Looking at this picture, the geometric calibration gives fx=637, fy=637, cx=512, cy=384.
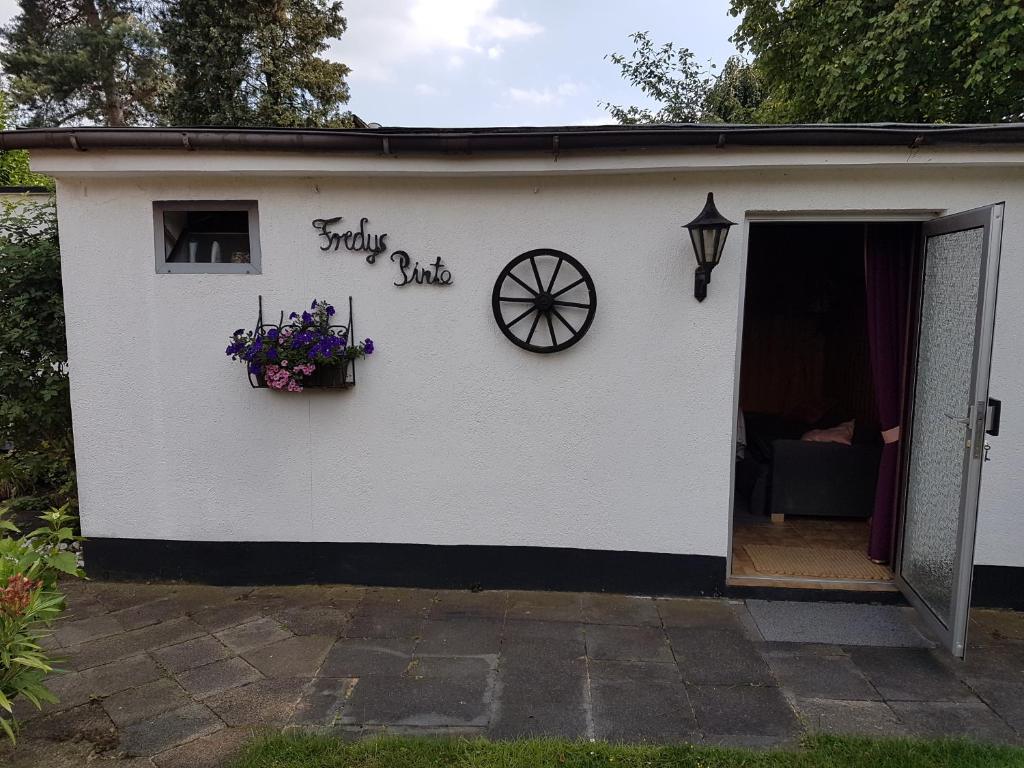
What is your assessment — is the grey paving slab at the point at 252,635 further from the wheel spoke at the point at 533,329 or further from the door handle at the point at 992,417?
the door handle at the point at 992,417

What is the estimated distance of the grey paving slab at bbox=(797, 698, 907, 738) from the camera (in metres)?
2.73

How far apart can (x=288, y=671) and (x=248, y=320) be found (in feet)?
6.69

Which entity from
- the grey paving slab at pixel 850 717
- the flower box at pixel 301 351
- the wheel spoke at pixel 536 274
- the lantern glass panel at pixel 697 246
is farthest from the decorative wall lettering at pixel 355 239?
the grey paving slab at pixel 850 717

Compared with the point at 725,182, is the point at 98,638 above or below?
below

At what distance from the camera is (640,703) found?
292 cm

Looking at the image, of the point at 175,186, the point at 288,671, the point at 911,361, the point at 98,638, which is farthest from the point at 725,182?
the point at 98,638

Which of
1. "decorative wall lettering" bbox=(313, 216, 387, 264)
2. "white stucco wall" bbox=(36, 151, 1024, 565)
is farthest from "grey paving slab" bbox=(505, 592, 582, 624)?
"decorative wall lettering" bbox=(313, 216, 387, 264)

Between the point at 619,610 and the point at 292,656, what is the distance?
1.85 metres

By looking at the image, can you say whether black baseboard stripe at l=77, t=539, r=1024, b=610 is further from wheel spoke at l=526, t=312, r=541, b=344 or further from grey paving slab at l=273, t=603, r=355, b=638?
wheel spoke at l=526, t=312, r=541, b=344

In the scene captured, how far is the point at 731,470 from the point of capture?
12.7ft

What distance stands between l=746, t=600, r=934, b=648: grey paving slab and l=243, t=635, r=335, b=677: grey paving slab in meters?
2.43

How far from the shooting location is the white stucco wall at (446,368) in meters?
3.70

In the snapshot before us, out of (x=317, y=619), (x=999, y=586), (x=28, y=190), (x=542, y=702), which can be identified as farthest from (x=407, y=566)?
Result: (x=28, y=190)

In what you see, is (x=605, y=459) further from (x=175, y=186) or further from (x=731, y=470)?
(x=175, y=186)
